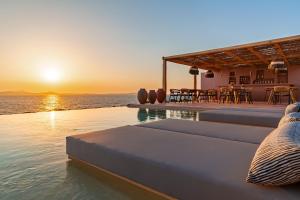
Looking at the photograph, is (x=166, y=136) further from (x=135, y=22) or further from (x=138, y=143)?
(x=135, y=22)

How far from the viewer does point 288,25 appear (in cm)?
1150

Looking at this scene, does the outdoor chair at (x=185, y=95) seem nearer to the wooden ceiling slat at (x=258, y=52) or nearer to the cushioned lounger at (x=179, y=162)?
the wooden ceiling slat at (x=258, y=52)

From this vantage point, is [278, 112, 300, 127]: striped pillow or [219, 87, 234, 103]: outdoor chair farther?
[219, 87, 234, 103]: outdoor chair

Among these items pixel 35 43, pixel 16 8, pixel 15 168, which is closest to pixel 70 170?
pixel 15 168

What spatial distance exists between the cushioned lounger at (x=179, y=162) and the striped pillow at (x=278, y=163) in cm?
5

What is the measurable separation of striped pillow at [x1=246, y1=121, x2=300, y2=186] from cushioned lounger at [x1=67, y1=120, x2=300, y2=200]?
0.18 feet

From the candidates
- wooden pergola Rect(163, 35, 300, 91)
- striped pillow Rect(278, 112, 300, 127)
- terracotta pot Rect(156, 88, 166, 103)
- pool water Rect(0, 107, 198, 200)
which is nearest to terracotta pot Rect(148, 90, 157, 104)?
terracotta pot Rect(156, 88, 166, 103)

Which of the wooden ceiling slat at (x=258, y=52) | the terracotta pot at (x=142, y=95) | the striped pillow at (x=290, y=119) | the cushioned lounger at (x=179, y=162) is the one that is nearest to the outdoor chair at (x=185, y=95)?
the wooden ceiling slat at (x=258, y=52)

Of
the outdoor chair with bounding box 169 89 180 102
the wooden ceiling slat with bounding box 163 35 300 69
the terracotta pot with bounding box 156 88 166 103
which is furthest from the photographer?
the outdoor chair with bounding box 169 89 180 102

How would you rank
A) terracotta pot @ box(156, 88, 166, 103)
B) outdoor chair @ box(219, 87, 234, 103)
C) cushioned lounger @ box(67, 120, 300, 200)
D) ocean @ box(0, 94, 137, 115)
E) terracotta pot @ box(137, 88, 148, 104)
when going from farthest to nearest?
ocean @ box(0, 94, 137, 115), terracotta pot @ box(156, 88, 166, 103), outdoor chair @ box(219, 87, 234, 103), terracotta pot @ box(137, 88, 148, 104), cushioned lounger @ box(67, 120, 300, 200)

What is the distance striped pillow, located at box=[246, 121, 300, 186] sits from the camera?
0.82 metres

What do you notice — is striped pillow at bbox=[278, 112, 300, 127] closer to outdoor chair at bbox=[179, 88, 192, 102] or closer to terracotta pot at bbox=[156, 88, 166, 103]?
terracotta pot at bbox=[156, 88, 166, 103]

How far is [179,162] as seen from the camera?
4.28 feet

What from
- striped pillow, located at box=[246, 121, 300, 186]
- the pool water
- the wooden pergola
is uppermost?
the wooden pergola
